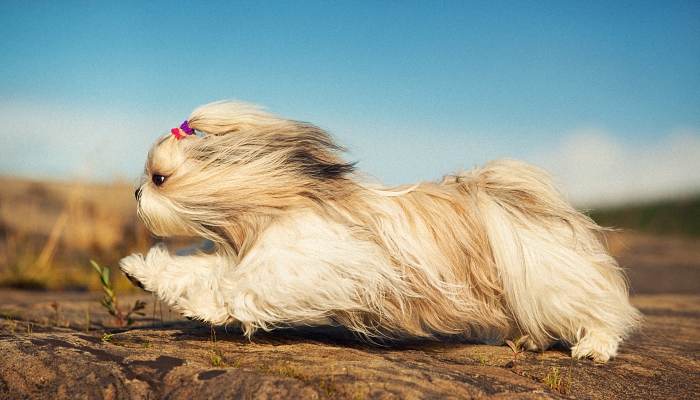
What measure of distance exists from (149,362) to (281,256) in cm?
74

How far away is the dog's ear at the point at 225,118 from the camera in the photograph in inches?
124

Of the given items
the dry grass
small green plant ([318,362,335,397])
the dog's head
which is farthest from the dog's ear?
the dry grass

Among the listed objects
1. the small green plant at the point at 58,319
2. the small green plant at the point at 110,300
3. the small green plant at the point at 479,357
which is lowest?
the small green plant at the point at 58,319

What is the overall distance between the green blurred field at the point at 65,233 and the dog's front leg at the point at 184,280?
9.54ft

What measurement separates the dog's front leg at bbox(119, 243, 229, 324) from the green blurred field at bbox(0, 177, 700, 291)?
291cm

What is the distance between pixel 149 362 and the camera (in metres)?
2.42

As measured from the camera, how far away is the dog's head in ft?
9.70

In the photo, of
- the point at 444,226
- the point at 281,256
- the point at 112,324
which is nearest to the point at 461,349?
the point at 444,226

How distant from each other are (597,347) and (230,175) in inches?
86.0

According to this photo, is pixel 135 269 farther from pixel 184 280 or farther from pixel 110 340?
pixel 110 340

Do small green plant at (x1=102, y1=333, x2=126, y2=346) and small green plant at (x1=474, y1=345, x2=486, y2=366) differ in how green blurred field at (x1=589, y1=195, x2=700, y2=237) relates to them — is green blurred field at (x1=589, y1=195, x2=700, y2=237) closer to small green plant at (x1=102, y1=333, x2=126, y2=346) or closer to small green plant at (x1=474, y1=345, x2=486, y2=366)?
small green plant at (x1=474, y1=345, x2=486, y2=366)

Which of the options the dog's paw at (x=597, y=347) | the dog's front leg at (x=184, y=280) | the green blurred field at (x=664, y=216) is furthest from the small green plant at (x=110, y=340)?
the green blurred field at (x=664, y=216)

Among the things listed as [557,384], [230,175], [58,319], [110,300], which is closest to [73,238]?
[58,319]

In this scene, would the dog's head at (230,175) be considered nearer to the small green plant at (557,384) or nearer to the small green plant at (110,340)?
the small green plant at (110,340)
